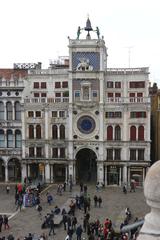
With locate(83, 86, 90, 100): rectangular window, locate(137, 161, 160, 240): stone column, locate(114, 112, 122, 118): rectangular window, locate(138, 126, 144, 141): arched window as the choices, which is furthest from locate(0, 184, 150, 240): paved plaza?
locate(137, 161, 160, 240): stone column

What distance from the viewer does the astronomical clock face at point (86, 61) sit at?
5184 cm

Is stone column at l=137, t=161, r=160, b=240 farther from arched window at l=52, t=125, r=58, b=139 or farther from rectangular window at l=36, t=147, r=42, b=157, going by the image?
rectangular window at l=36, t=147, r=42, b=157

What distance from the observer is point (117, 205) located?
39969 mm

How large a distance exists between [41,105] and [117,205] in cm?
1888

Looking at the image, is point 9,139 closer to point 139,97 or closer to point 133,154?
point 133,154

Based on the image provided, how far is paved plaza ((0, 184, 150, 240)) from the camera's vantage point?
31.6 meters

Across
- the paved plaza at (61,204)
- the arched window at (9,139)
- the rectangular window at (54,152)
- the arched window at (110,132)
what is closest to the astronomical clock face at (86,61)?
the arched window at (110,132)

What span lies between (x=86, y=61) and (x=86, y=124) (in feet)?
26.9

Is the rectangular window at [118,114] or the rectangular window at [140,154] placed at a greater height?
the rectangular window at [118,114]

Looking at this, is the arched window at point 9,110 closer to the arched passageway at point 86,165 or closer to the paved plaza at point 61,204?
the paved plaza at point 61,204

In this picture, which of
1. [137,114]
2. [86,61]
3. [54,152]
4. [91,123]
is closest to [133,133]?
[137,114]

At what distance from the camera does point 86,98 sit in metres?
52.0

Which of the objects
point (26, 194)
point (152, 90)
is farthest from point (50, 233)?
point (152, 90)

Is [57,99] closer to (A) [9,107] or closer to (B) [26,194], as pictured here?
(A) [9,107]
